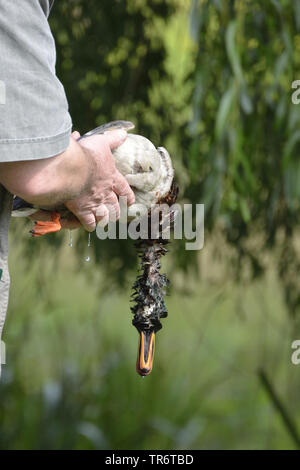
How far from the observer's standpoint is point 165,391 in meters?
2.53

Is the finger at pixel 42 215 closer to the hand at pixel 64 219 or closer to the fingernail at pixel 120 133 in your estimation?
the hand at pixel 64 219

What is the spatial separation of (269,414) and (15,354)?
112 cm

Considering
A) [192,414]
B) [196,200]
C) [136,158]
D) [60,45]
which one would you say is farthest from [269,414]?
[136,158]

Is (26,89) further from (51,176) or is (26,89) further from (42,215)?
(42,215)

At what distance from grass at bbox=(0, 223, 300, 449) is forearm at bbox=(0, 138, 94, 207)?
1.34 metres

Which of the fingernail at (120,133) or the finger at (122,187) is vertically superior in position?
the fingernail at (120,133)

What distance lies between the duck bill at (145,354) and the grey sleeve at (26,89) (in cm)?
32

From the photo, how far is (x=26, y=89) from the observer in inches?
29.6

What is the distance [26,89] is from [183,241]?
1198 millimetres

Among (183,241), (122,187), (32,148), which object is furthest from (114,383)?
(32,148)

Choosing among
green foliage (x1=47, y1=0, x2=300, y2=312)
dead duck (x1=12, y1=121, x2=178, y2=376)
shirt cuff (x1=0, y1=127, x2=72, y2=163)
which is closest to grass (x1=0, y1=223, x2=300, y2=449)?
green foliage (x1=47, y1=0, x2=300, y2=312)

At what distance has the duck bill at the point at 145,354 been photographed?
36.2 inches

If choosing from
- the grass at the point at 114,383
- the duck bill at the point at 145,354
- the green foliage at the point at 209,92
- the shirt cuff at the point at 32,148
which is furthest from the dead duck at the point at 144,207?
the grass at the point at 114,383

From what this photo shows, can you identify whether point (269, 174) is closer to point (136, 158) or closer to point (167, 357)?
point (136, 158)
